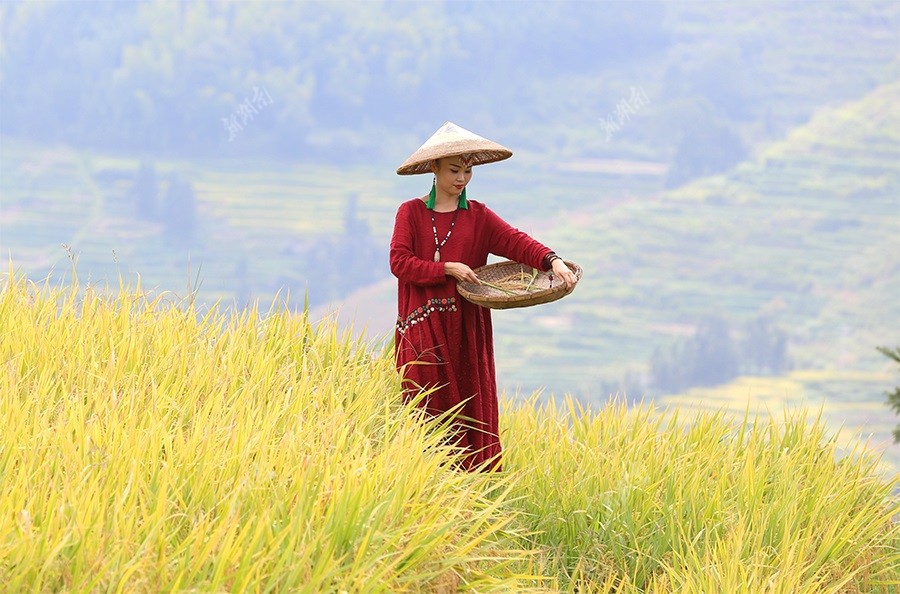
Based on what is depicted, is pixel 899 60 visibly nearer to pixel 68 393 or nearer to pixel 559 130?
pixel 559 130

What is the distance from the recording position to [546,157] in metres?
156

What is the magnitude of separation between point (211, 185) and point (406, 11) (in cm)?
4550

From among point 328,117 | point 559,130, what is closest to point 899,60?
point 559,130

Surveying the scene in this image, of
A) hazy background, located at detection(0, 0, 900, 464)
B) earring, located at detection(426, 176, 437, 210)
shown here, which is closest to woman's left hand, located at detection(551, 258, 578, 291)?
earring, located at detection(426, 176, 437, 210)

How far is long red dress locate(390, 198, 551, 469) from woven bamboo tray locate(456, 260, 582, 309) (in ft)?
0.24

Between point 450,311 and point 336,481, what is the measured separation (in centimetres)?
179

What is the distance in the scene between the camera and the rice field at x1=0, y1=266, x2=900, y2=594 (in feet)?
11.1

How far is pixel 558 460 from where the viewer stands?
5.78 m

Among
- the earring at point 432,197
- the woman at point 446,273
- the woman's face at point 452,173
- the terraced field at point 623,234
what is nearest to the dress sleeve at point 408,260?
the woman at point 446,273

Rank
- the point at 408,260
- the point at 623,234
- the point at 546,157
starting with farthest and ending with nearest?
1. the point at 546,157
2. the point at 623,234
3. the point at 408,260

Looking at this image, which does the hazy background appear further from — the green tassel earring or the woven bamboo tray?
the green tassel earring

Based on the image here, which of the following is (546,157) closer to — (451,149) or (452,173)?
(452,173)

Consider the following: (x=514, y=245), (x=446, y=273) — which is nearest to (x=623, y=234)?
(x=514, y=245)

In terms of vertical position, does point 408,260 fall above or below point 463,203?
below
